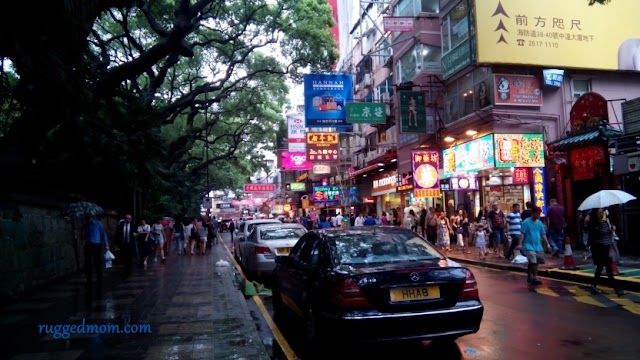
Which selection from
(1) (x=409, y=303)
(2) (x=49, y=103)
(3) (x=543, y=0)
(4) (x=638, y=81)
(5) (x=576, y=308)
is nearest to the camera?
(1) (x=409, y=303)

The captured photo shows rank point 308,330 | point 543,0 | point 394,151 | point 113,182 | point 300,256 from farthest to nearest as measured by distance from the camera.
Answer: point 394,151
point 543,0
point 113,182
point 300,256
point 308,330

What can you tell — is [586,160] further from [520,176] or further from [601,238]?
[601,238]

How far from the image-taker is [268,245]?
41.2 feet

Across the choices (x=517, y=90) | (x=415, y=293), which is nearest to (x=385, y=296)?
(x=415, y=293)

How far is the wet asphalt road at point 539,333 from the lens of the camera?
231 inches

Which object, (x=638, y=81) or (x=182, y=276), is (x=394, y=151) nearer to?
(x=638, y=81)

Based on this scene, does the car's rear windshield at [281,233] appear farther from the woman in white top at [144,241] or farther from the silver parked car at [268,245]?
the woman in white top at [144,241]

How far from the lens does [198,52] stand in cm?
2703

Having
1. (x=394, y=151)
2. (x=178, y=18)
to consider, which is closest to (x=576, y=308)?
(x=178, y=18)

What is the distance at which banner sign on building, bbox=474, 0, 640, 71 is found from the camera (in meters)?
18.7

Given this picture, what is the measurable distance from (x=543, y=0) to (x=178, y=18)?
1378 centimetres

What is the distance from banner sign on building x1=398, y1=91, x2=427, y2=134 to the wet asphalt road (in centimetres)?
1436

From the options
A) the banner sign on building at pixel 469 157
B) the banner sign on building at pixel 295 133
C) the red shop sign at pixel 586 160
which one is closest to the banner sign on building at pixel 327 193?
the banner sign on building at pixel 295 133

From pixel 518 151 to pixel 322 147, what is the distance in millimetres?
14058
